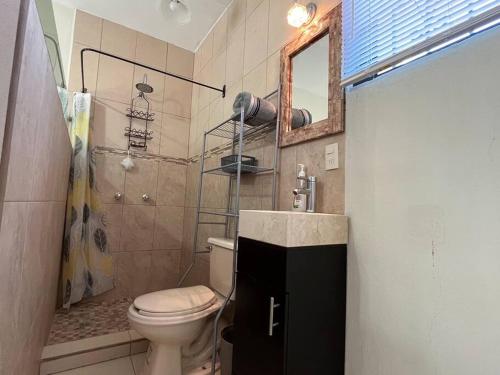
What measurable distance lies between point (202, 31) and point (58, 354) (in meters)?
2.75

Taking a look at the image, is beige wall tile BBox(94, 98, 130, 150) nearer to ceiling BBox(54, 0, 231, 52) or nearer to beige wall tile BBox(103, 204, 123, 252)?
beige wall tile BBox(103, 204, 123, 252)

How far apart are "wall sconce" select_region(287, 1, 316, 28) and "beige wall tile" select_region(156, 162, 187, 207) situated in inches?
72.2

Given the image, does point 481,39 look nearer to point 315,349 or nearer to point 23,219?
point 315,349

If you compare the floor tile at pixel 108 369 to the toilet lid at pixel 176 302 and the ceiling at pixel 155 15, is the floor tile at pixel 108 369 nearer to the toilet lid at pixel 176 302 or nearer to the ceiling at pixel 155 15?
the toilet lid at pixel 176 302

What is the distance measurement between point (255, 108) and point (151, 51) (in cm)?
184

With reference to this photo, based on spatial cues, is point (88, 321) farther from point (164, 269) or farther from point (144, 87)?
point (144, 87)

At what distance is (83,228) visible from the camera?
2146mm

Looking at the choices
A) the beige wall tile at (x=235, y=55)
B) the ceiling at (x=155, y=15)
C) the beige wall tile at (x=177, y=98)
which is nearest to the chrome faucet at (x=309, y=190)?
the beige wall tile at (x=235, y=55)

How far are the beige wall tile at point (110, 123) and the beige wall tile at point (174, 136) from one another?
0.35 meters

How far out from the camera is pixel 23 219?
28.2 inches

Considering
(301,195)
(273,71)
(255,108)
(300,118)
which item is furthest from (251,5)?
(301,195)

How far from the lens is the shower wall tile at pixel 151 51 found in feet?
8.42

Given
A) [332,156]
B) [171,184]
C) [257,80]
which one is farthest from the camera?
[171,184]

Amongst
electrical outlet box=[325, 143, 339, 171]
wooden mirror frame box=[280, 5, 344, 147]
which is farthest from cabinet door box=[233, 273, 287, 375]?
wooden mirror frame box=[280, 5, 344, 147]
